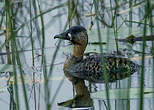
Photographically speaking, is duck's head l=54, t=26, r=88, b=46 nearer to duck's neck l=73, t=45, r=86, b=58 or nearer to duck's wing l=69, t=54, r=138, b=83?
duck's neck l=73, t=45, r=86, b=58

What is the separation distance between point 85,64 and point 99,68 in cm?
18

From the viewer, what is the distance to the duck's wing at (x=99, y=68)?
5.79 m

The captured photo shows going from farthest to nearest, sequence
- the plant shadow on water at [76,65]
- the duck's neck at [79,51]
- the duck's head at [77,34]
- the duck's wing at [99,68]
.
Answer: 1. the duck's neck at [79,51]
2. the duck's head at [77,34]
3. the duck's wing at [99,68]
4. the plant shadow on water at [76,65]

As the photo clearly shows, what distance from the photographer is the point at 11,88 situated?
193 inches

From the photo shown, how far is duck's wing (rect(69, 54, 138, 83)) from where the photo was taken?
5.79m

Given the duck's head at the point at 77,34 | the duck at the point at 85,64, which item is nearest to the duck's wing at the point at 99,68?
the duck at the point at 85,64

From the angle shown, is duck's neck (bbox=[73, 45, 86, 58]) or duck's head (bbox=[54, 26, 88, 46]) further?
duck's neck (bbox=[73, 45, 86, 58])

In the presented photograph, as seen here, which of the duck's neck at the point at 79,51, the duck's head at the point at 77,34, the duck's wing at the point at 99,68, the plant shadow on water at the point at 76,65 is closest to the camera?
the plant shadow on water at the point at 76,65

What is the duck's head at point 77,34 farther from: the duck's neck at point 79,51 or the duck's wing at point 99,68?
the duck's wing at point 99,68

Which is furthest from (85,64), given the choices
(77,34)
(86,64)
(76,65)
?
(77,34)

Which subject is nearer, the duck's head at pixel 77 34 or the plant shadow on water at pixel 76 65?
the plant shadow on water at pixel 76 65

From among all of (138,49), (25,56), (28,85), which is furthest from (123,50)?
(28,85)

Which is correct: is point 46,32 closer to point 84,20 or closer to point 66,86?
point 84,20

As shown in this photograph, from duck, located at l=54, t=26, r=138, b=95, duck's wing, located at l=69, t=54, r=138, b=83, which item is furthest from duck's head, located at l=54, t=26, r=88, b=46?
duck's wing, located at l=69, t=54, r=138, b=83
